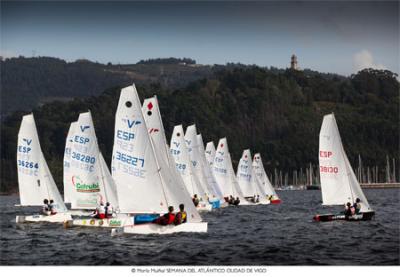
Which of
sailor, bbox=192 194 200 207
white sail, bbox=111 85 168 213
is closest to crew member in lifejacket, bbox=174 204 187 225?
white sail, bbox=111 85 168 213

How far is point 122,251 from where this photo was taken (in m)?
36.5

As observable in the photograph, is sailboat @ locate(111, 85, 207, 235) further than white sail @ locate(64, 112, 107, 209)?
No

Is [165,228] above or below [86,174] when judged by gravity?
below

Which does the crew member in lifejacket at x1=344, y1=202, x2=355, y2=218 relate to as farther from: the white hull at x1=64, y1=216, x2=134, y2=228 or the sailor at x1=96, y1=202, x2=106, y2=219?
the sailor at x1=96, y1=202, x2=106, y2=219

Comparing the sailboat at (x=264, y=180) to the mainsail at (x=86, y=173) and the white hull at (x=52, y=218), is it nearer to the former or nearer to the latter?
the mainsail at (x=86, y=173)

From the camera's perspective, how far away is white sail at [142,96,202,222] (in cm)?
4194

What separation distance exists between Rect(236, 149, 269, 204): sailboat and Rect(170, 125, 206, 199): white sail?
2389 centimetres

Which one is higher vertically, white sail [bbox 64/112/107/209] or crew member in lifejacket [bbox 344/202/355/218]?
white sail [bbox 64/112/107/209]

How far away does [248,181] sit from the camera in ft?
334

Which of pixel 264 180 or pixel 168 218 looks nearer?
pixel 168 218

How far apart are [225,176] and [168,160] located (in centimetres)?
4738

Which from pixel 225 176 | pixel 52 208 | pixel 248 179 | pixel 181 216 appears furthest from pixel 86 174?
A: pixel 248 179

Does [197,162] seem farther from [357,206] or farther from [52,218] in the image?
[357,206]

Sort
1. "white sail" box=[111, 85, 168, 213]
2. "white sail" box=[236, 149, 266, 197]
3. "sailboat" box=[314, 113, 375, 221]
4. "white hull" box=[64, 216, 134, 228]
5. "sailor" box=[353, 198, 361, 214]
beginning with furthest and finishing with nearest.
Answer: "white sail" box=[236, 149, 266, 197]
"sailboat" box=[314, 113, 375, 221]
"sailor" box=[353, 198, 361, 214]
"white hull" box=[64, 216, 134, 228]
"white sail" box=[111, 85, 168, 213]
